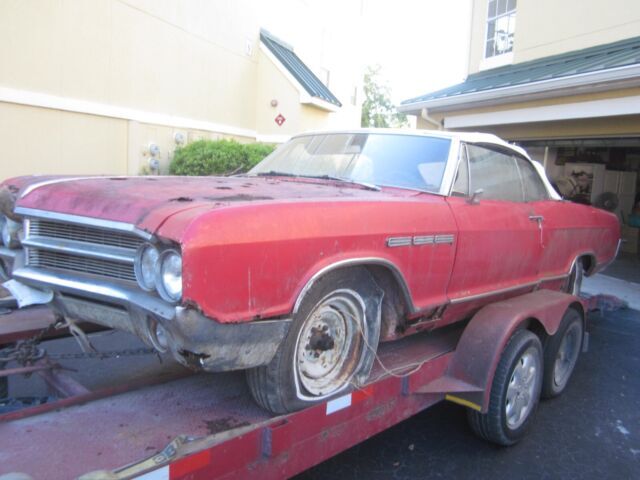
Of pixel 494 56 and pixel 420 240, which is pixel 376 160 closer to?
pixel 420 240

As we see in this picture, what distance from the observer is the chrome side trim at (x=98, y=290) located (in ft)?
7.16

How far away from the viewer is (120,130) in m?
9.20

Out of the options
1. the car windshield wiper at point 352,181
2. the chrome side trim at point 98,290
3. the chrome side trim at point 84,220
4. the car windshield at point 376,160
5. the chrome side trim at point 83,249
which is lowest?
the chrome side trim at point 98,290

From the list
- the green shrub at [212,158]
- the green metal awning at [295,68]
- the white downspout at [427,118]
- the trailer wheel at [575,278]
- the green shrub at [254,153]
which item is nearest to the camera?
the trailer wheel at [575,278]

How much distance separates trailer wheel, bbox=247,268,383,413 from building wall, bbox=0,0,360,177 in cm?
648

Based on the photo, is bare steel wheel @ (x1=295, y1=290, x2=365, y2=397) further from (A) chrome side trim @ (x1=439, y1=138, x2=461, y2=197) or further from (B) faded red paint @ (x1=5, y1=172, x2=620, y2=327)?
(A) chrome side trim @ (x1=439, y1=138, x2=461, y2=197)

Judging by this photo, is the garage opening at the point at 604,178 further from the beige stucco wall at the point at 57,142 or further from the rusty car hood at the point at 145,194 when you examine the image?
the rusty car hood at the point at 145,194

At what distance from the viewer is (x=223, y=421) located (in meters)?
2.54

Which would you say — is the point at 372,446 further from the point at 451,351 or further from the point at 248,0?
the point at 248,0

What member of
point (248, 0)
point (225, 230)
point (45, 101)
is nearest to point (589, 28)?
point (248, 0)

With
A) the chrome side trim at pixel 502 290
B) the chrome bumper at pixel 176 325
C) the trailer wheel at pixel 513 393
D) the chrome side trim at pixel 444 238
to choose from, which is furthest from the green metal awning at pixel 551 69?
the chrome bumper at pixel 176 325

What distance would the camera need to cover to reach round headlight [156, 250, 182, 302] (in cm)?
212

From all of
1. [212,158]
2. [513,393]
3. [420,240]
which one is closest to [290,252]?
[420,240]

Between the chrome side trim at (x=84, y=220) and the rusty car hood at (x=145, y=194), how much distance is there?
0.06 feet
